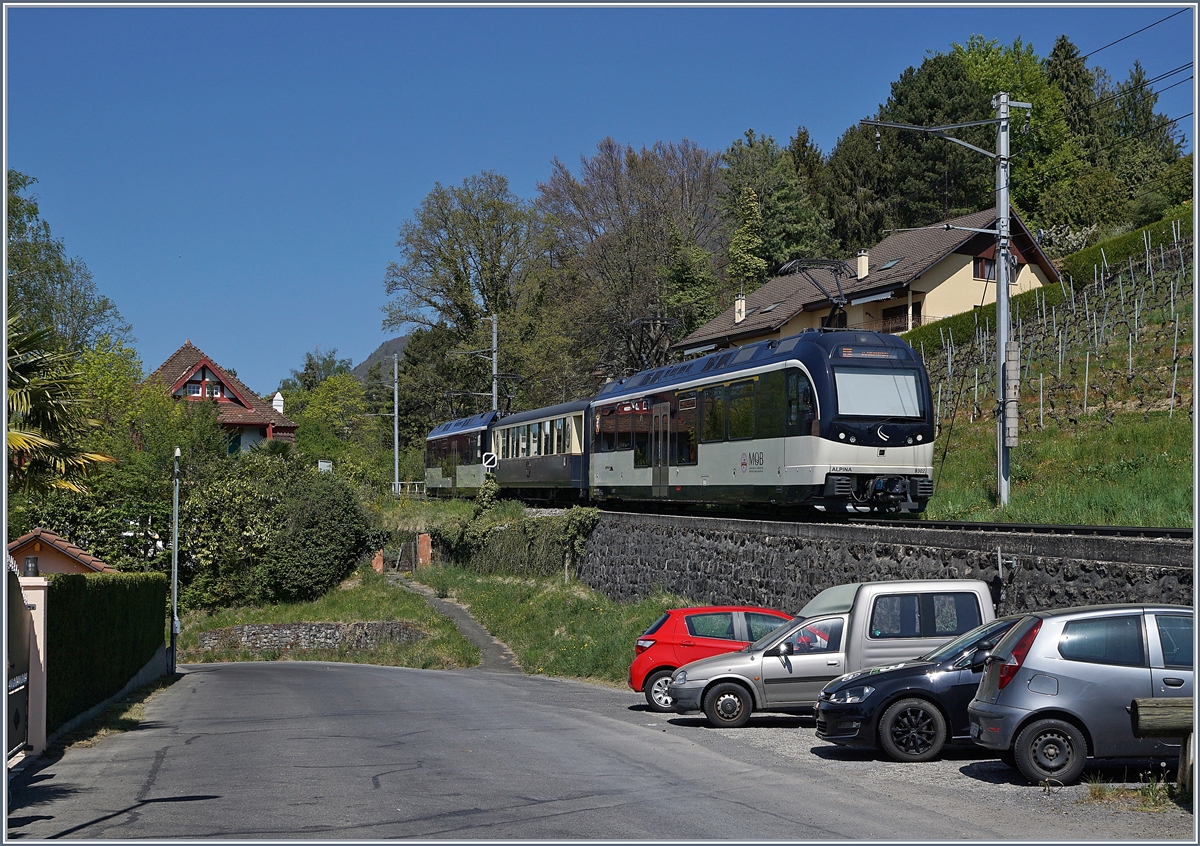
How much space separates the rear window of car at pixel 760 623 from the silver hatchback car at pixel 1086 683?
278 inches

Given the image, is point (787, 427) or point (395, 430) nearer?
point (787, 427)

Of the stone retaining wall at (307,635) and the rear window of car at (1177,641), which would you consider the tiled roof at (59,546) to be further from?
the rear window of car at (1177,641)

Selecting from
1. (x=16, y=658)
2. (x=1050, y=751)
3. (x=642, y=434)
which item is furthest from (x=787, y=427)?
(x=16, y=658)

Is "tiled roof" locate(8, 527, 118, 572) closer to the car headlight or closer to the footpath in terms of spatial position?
the footpath

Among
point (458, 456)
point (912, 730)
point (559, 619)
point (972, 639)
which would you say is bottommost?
point (559, 619)

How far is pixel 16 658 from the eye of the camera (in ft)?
31.2

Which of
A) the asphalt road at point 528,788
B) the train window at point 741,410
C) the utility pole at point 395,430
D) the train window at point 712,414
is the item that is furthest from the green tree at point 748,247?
the asphalt road at point 528,788

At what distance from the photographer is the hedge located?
45.2ft

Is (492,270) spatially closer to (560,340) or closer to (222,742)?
(560,340)

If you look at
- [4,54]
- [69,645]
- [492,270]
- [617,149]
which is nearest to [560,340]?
[492,270]

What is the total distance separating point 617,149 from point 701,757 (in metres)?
59.6

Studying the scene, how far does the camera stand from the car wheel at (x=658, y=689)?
17.2m

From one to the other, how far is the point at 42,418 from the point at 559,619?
19.5 m

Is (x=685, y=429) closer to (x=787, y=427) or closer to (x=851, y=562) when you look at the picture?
(x=787, y=427)
